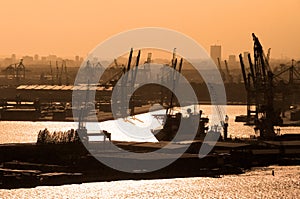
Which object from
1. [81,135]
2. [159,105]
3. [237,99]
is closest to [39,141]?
[81,135]

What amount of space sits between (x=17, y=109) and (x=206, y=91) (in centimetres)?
3107

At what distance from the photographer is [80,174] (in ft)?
75.4

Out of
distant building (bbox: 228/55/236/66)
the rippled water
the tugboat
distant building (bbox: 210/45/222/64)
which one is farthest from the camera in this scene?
distant building (bbox: 228/55/236/66)

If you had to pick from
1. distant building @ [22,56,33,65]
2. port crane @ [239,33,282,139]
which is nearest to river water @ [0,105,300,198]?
port crane @ [239,33,282,139]

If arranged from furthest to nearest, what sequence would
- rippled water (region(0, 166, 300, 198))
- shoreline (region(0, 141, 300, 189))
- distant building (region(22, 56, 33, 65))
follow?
distant building (region(22, 56, 33, 65))
shoreline (region(0, 141, 300, 189))
rippled water (region(0, 166, 300, 198))

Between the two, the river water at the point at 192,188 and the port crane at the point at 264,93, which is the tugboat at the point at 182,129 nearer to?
the port crane at the point at 264,93

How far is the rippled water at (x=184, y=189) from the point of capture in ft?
68.3

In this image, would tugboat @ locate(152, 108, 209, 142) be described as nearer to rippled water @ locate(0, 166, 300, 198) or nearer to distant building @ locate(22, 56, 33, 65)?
rippled water @ locate(0, 166, 300, 198)

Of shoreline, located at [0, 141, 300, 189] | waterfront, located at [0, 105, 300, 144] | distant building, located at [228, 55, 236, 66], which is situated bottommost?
shoreline, located at [0, 141, 300, 189]

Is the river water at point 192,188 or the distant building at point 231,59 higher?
the distant building at point 231,59

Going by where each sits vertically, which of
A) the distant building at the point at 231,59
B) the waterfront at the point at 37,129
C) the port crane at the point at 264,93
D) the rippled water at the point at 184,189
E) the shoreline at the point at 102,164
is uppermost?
the distant building at the point at 231,59

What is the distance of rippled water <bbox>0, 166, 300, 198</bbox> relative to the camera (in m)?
20.8

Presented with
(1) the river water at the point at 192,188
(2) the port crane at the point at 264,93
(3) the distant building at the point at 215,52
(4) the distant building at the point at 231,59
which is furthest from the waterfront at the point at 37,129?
(4) the distant building at the point at 231,59

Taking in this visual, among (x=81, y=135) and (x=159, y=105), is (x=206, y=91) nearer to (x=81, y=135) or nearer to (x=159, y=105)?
(x=159, y=105)
